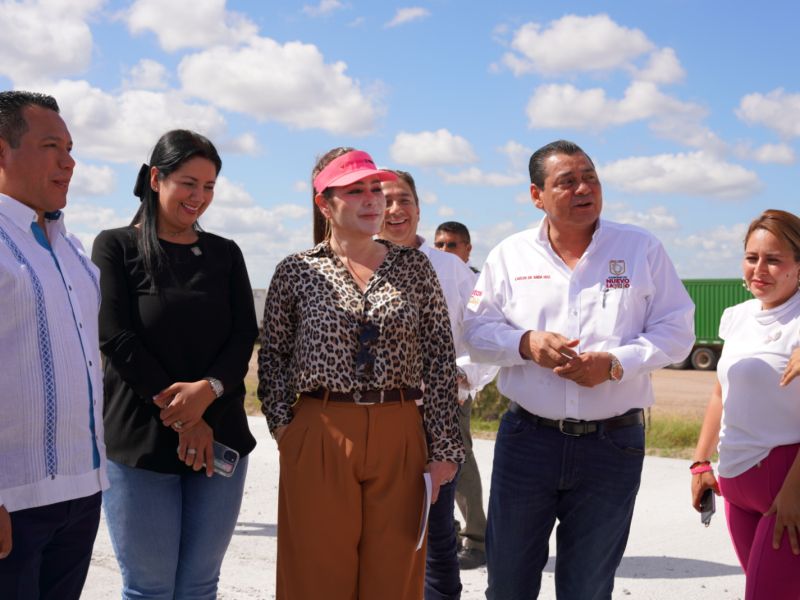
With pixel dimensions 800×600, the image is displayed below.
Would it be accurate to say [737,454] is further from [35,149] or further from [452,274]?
[35,149]

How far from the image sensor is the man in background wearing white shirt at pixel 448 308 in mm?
4383

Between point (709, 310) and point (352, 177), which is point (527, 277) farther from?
point (709, 310)

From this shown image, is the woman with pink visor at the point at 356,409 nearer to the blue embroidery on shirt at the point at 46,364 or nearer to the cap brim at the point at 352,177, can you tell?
the cap brim at the point at 352,177

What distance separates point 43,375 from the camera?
9.04 ft

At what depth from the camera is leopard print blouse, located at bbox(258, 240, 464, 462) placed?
11.0ft

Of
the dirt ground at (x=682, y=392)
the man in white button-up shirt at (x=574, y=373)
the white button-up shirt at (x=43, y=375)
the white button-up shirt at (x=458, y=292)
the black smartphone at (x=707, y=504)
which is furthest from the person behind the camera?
the dirt ground at (x=682, y=392)

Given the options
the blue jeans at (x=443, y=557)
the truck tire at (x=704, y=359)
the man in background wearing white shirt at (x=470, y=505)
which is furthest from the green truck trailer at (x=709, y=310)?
the blue jeans at (x=443, y=557)

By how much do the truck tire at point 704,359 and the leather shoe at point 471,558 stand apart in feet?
107

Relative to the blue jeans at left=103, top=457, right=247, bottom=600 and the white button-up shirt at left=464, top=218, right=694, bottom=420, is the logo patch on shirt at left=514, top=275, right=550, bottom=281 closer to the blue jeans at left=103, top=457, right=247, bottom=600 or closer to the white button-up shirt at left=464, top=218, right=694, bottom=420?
the white button-up shirt at left=464, top=218, right=694, bottom=420

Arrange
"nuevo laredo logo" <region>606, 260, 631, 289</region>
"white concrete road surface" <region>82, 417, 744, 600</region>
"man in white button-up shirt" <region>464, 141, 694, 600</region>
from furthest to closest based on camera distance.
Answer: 1. "white concrete road surface" <region>82, 417, 744, 600</region>
2. "nuevo laredo logo" <region>606, 260, 631, 289</region>
3. "man in white button-up shirt" <region>464, 141, 694, 600</region>

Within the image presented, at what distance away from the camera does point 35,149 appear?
9.46ft

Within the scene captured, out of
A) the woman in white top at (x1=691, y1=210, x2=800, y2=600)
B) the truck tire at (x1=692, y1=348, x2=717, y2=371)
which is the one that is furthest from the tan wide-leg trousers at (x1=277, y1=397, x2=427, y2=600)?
the truck tire at (x1=692, y1=348, x2=717, y2=371)

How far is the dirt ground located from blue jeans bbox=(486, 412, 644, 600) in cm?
1365

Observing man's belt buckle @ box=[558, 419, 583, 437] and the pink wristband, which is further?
the pink wristband
